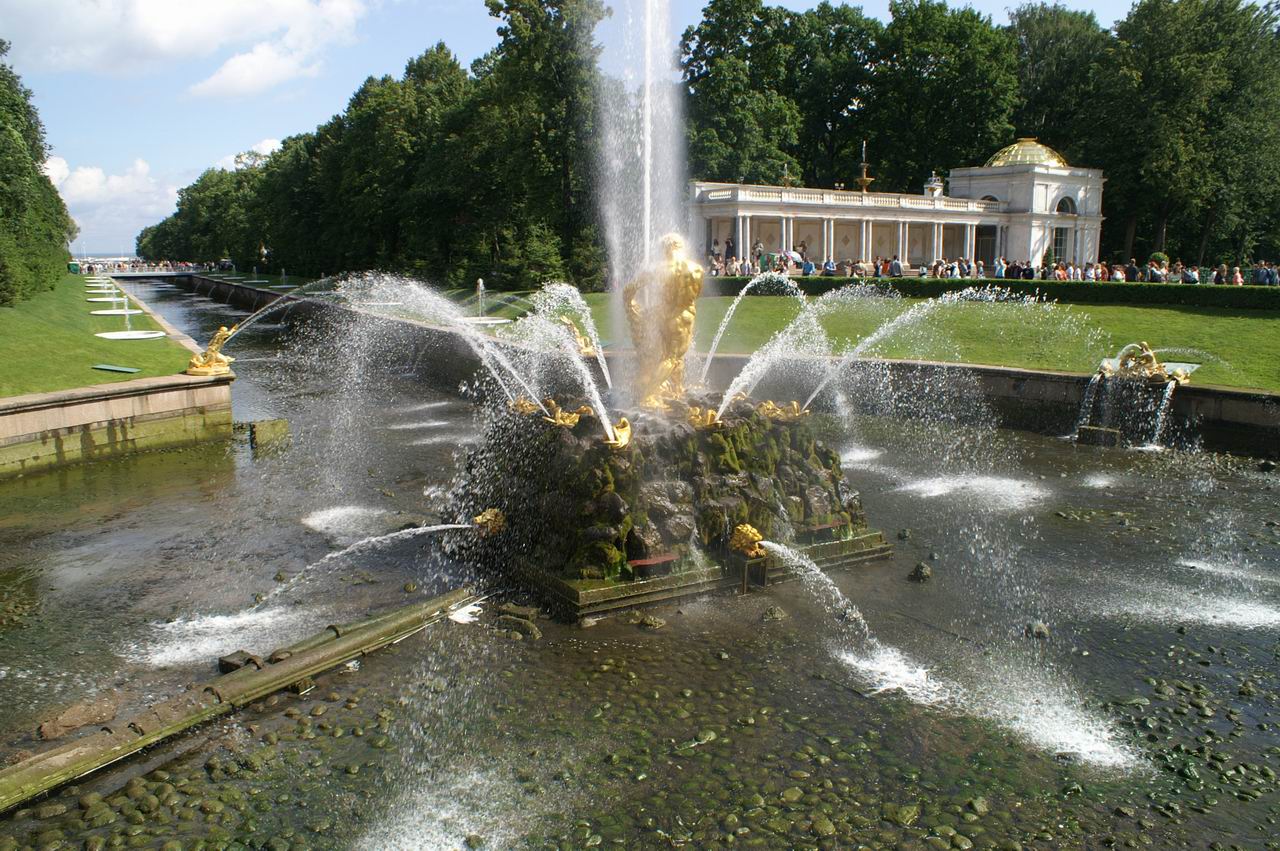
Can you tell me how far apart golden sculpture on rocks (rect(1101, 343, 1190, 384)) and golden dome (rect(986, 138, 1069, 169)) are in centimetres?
4491

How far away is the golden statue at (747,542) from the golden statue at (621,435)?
4.97 feet

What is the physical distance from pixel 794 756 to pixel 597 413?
467 centimetres

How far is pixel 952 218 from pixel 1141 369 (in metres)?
43.4

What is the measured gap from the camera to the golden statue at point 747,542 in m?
10.1

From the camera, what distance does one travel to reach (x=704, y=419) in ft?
35.3

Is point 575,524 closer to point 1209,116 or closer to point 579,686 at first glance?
point 579,686

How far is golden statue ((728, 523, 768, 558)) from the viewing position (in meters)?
10.1

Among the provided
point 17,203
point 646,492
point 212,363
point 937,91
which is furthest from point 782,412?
point 937,91

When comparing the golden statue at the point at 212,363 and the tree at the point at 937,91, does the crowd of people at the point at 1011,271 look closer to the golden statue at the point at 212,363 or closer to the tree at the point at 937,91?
the tree at the point at 937,91

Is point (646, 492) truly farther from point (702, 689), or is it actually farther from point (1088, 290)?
point (1088, 290)

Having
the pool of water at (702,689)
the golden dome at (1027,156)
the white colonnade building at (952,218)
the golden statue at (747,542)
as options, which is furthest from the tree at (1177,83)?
the golden statue at (747,542)

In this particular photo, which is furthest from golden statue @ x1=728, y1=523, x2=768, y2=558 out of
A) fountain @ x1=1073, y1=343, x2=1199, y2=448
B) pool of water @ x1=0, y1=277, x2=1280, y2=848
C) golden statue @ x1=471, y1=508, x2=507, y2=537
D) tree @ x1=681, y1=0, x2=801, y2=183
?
tree @ x1=681, y1=0, x2=801, y2=183

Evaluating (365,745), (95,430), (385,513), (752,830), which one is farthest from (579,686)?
(95,430)

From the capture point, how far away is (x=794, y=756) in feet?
22.5
